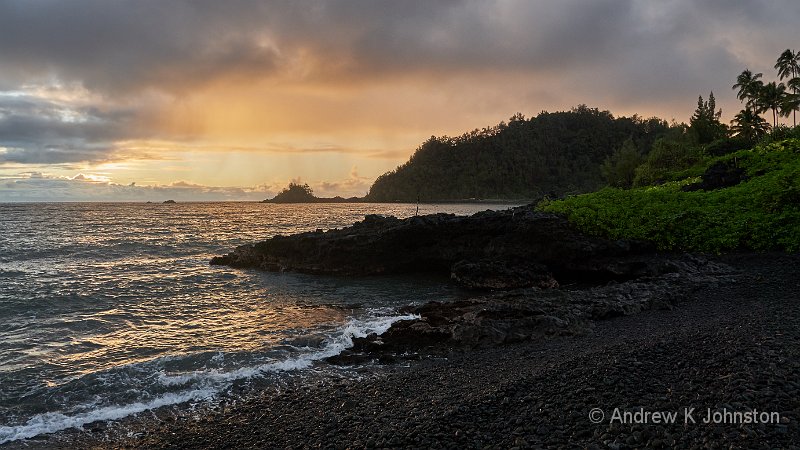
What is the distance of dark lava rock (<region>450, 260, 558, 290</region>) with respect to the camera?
24.7m

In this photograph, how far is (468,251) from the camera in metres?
29.7

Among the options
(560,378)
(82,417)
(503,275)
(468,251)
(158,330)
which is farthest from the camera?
(468,251)

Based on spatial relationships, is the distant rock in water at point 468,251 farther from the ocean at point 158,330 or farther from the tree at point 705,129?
the tree at point 705,129

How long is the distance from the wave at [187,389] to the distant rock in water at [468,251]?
39.9 ft

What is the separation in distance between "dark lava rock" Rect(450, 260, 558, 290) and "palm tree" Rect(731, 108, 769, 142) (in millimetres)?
54563

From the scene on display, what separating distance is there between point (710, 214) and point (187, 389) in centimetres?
2680

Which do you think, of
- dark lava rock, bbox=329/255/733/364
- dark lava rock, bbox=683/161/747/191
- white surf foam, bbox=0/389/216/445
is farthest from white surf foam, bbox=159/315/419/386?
dark lava rock, bbox=683/161/747/191

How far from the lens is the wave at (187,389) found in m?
10.2

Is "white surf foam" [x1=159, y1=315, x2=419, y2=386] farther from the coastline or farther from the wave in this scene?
the coastline

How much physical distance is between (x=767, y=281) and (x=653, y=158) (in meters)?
45.1

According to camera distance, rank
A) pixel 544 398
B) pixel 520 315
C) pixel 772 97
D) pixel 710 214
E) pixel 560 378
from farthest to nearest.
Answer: pixel 772 97, pixel 710 214, pixel 520 315, pixel 560 378, pixel 544 398

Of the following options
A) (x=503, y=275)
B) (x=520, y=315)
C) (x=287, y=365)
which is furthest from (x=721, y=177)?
(x=287, y=365)

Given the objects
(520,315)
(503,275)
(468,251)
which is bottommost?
(503,275)

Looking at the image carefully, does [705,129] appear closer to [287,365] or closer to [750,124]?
[750,124]
